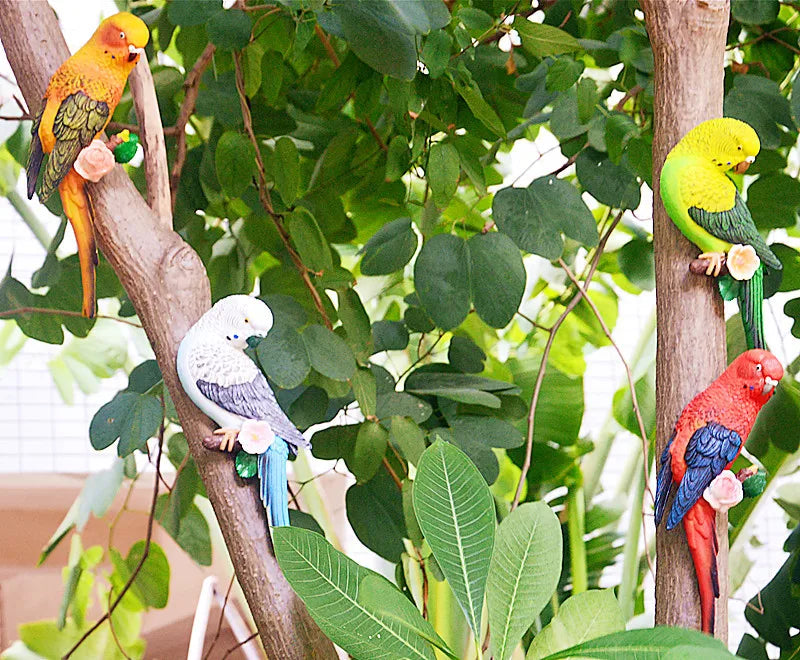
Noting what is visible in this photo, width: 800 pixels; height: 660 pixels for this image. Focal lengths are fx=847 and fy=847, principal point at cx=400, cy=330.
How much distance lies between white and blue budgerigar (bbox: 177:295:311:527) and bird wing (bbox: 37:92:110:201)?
0.12 meters

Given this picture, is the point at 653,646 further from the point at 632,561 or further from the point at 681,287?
the point at 632,561

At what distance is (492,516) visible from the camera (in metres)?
0.42

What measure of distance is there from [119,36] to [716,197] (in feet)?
1.15

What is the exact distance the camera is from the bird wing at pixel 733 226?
460 millimetres

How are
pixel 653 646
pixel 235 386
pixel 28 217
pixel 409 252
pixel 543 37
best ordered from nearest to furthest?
pixel 653 646
pixel 235 386
pixel 543 37
pixel 409 252
pixel 28 217

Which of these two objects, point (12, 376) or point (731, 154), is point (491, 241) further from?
point (12, 376)

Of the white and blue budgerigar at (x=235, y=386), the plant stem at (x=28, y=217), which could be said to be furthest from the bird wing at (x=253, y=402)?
the plant stem at (x=28, y=217)

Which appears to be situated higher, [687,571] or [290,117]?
[290,117]

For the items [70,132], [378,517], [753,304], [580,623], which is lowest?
[378,517]

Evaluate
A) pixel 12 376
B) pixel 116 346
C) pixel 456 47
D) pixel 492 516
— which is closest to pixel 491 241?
pixel 456 47

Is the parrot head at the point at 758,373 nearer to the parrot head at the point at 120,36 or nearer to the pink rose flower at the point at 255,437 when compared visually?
the pink rose flower at the point at 255,437

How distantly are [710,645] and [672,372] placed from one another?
159 mm

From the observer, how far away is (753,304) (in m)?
0.47

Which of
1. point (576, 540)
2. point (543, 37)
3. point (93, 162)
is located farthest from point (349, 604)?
point (576, 540)
